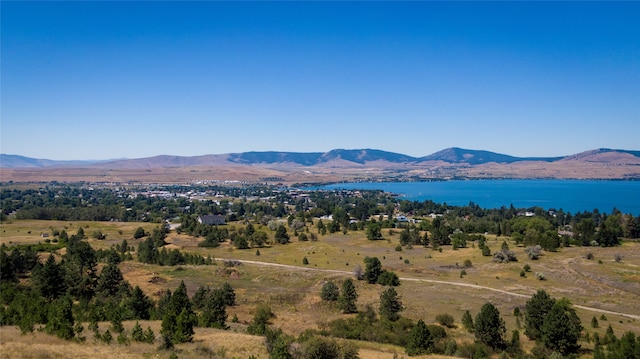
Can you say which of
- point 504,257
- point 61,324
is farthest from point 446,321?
point 504,257

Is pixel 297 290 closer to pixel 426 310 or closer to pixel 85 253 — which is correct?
pixel 426 310

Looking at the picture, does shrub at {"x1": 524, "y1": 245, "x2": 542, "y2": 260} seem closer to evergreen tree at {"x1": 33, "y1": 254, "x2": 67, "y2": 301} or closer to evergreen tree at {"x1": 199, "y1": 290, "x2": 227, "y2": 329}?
evergreen tree at {"x1": 199, "y1": 290, "x2": 227, "y2": 329}

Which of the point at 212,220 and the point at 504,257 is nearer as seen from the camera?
the point at 504,257

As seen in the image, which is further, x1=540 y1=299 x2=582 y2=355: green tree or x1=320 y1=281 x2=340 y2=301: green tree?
x1=320 y1=281 x2=340 y2=301: green tree

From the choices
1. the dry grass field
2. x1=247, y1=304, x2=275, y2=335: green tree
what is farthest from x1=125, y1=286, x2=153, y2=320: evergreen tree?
x1=247, y1=304, x2=275, y2=335: green tree

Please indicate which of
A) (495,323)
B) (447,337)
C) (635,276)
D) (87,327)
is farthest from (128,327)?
(635,276)

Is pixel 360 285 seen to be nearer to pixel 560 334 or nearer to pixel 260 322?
pixel 260 322
